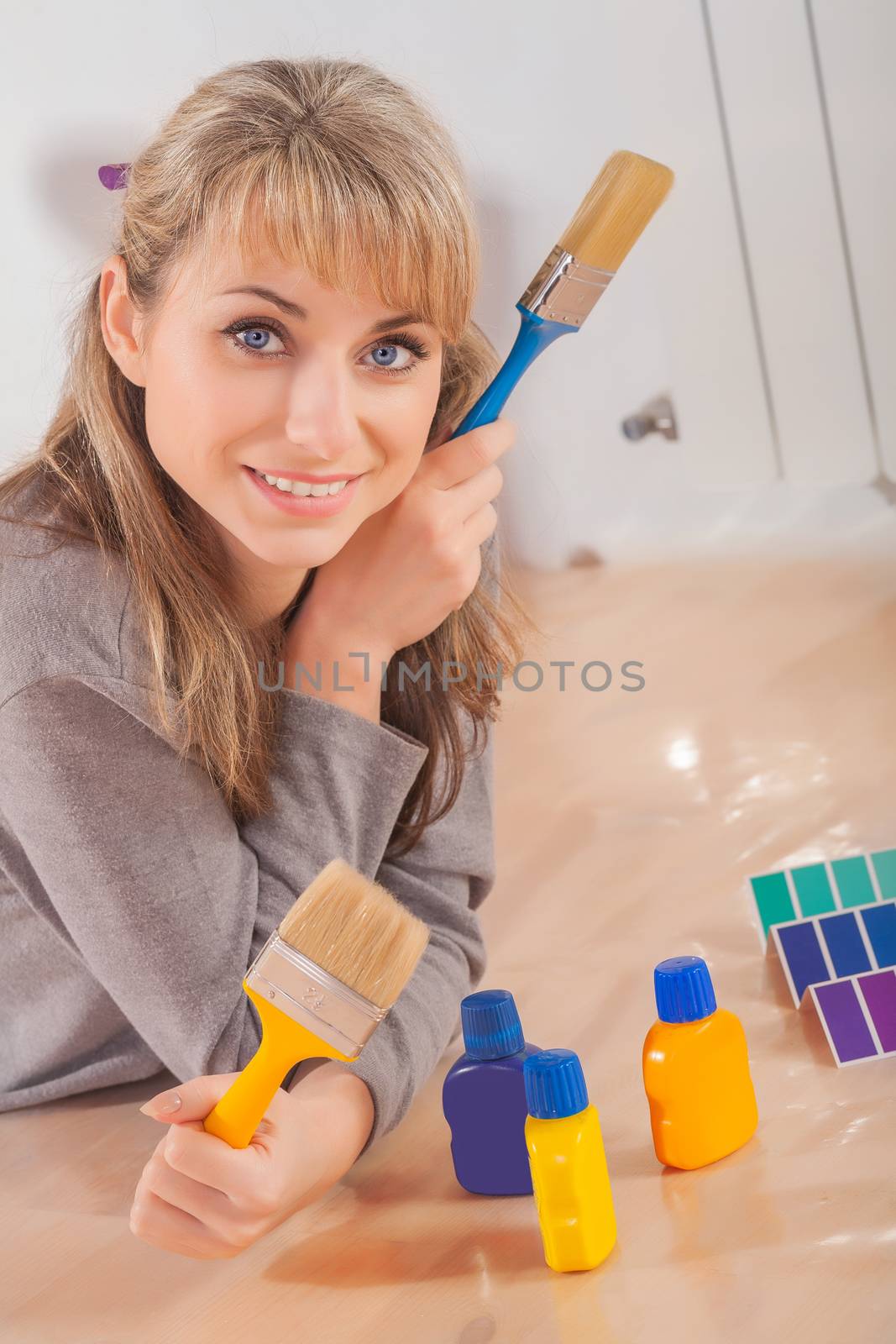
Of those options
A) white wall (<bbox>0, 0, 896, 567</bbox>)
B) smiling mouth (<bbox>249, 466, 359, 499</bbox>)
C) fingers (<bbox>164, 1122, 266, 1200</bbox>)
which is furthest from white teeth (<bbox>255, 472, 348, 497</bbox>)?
white wall (<bbox>0, 0, 896, 567</bbox>)

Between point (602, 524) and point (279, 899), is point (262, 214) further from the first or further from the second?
point (602, 524)

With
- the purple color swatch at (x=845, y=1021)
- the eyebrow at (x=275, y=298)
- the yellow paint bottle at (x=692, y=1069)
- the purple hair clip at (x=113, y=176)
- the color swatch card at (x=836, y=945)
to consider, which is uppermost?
the purple hair clip at (x=113, y=176)

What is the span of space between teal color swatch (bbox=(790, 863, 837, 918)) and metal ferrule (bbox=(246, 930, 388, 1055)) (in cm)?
49

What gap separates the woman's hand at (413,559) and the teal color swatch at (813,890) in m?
0.33

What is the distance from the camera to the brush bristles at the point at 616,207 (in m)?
0.76

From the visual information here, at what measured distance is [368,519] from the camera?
865 millimetres

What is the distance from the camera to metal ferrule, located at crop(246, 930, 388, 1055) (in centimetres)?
59

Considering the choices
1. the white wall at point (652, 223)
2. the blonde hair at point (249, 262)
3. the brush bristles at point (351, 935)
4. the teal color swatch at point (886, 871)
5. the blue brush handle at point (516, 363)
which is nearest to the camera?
the brush bristles at point (351, 935)

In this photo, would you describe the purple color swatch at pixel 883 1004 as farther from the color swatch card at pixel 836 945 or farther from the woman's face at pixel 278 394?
the woman's face at pixel 278 394

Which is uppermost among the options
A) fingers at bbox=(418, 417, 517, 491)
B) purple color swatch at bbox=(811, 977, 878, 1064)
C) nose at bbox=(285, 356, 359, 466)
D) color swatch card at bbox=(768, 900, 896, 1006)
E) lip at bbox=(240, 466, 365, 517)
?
nose at bbox=(285, 356, 359, 466)

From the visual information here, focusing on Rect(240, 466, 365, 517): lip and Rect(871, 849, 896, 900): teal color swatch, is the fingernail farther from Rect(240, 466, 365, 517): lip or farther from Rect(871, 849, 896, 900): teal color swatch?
Rect(871, 849, 896, 900): teal color swatch

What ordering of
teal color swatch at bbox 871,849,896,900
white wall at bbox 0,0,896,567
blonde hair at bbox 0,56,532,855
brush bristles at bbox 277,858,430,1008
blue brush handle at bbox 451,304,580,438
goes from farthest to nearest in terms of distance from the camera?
white wall at bbox 0,0,896,567, teal color swatch at bbox 871,849,896,900, blue brush handle at bbox 451,304,580,438, blonde hair at bbox 0,56,532,855, brush bristles at bbox 277,858,430,1008

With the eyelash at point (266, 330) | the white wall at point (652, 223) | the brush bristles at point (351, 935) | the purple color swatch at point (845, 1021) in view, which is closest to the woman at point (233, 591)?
the eyelash at point (266, 330)

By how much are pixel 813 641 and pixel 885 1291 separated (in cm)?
105
